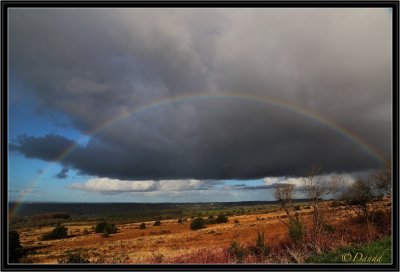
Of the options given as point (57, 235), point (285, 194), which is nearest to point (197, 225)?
point (57, 235)

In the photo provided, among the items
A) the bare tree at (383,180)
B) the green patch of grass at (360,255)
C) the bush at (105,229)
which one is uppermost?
the bare tree at (383,180)

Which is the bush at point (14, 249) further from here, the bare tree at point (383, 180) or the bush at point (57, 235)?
the bare tree at point (383, 180)

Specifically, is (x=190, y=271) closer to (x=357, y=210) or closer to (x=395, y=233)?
(x=395, y=233)

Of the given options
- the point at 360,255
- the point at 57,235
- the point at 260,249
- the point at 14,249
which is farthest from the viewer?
the point at 57,235

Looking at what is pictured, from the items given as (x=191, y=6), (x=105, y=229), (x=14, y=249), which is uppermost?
(x=191, y=6)

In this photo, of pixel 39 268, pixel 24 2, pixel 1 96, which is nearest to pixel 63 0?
pixel 24 2

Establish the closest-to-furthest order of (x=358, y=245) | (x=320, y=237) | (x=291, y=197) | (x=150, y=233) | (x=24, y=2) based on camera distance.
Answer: (x=24, y=2), (x=358, y=245), (x=320, y=237), (x=291, y=197), (x=150, y=233)

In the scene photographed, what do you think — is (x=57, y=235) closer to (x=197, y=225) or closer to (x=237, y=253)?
(x=197, y=225)

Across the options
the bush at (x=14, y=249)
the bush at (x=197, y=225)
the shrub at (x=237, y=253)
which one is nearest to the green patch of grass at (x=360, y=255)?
the shrub at (x=237, y=253)
